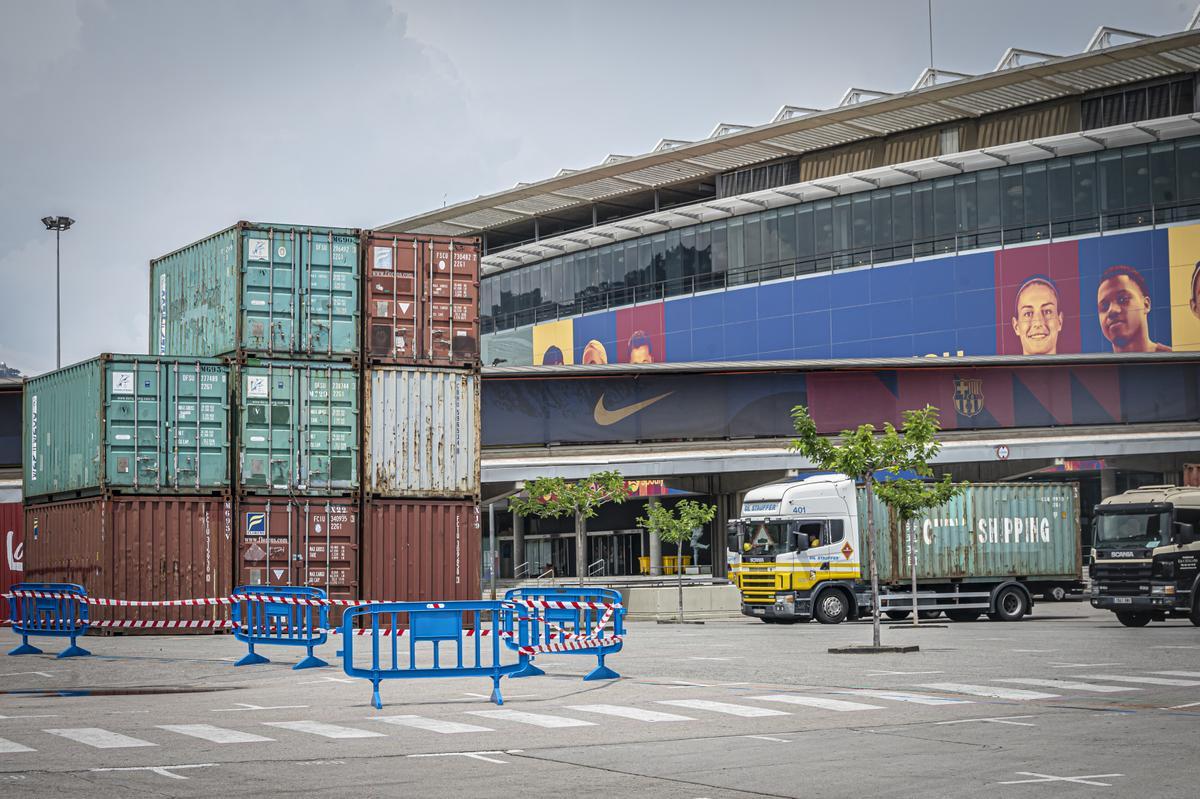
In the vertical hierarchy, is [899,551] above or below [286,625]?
above

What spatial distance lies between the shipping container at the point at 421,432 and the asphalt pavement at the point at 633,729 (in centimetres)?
866

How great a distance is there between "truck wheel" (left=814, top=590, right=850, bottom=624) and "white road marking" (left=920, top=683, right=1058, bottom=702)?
60.3 feet

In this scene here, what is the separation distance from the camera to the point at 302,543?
3134 centimetres

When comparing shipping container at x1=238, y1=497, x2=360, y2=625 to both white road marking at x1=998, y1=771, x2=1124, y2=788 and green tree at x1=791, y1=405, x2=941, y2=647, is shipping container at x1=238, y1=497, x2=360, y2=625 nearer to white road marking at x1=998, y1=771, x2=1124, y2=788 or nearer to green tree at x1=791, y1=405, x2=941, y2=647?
green tree at x1=791, y1=405, x2=941, y2=647

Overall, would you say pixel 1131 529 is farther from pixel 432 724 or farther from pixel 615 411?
pixel 615 411

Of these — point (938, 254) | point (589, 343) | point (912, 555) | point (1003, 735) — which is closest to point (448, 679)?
point (1003, 735)

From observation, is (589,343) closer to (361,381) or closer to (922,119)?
(922,119)

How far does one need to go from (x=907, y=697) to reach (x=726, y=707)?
2332 mm

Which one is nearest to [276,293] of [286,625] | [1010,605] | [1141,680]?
[286,625]

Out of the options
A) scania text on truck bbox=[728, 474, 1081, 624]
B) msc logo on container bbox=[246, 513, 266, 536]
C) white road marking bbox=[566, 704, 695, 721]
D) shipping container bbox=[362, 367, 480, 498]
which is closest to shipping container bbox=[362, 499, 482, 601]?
shipping container bbox=[362, 367, 480, 498]

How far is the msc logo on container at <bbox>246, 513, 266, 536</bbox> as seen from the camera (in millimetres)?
30953

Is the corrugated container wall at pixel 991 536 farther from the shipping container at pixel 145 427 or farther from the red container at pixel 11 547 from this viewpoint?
the red container at pixel 11 547

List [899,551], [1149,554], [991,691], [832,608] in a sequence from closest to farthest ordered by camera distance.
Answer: [991,691] < [1149,554] < [832,608] < [899,551]

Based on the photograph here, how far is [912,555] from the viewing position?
36.0 metres
